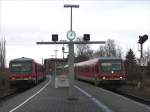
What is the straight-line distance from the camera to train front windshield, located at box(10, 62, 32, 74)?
47106 millimetres

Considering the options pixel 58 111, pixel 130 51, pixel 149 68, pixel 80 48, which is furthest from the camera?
pixel 80 48

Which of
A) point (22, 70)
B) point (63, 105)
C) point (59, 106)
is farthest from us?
point (22, 70)

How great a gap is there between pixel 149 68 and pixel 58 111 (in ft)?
141

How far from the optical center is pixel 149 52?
10769cm

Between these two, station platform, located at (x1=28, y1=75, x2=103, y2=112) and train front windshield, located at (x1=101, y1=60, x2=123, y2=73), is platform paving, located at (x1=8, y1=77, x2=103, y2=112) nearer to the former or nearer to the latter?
station platform, located at (x1=28, y1=75, x2=103, y2=112)

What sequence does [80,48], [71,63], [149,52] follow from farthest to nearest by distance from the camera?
1. [80,48]
2. [149,52]
3. [71,63]

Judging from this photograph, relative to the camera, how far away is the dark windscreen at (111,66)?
43.8 metres

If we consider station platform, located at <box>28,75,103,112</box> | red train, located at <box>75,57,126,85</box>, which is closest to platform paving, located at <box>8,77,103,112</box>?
station platform, located at <box>28,75,103,112</box>

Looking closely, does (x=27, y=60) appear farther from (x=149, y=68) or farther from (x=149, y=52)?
(x=149, y=52)

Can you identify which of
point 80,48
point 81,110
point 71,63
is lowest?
point 81,110

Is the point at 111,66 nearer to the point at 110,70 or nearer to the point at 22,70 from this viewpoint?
the point at 110,70

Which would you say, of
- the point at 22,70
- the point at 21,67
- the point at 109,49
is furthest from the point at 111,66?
the point at 109,49

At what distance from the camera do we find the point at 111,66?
144 feet

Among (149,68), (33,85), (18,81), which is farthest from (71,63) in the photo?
(149,68)
